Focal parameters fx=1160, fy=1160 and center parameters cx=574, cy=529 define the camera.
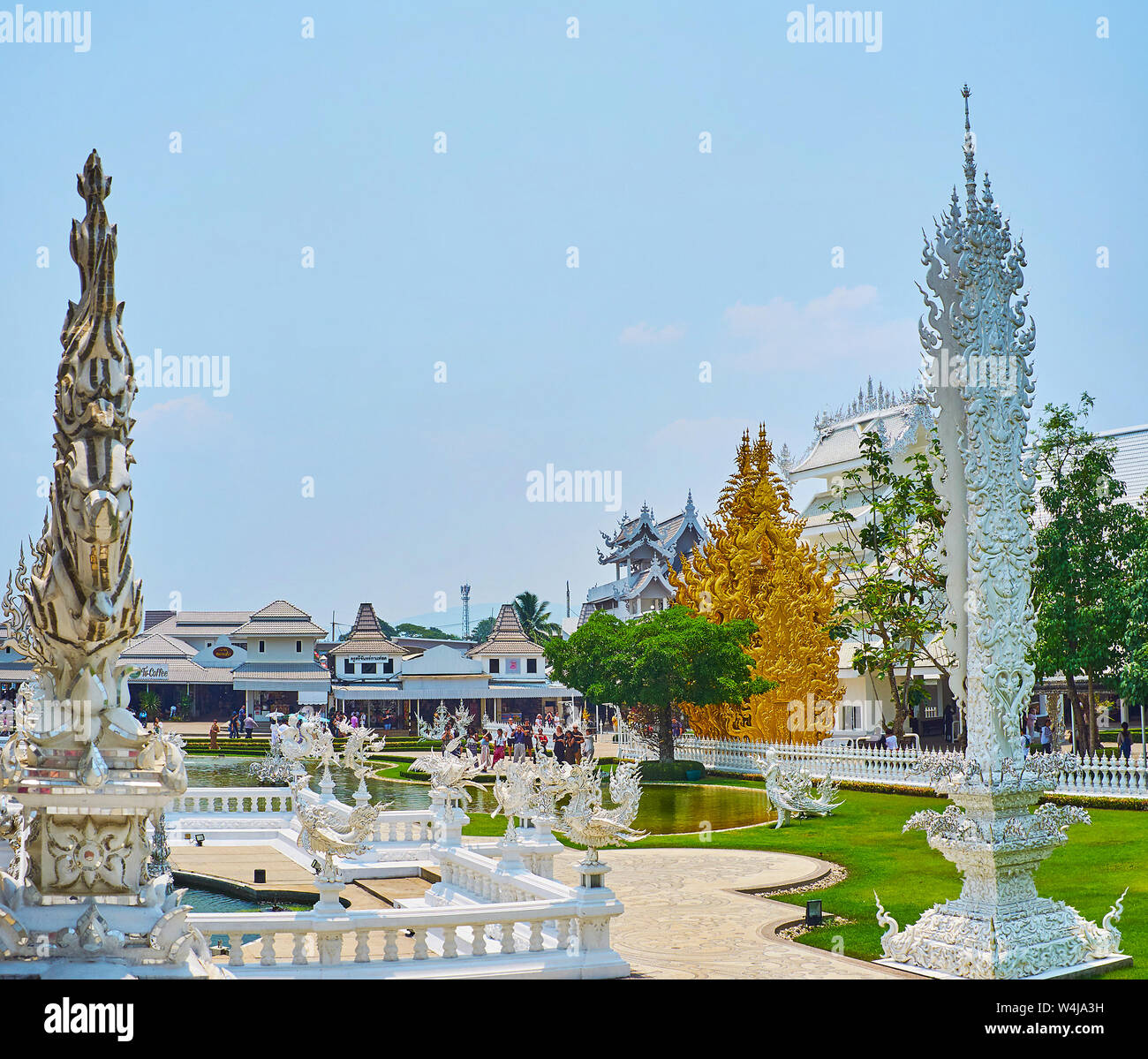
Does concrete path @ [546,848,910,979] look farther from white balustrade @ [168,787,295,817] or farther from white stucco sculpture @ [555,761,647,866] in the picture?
white balustrade @ [168,787,295,817]

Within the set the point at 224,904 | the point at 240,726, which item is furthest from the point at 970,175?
the point at 240,726

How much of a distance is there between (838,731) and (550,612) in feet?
125

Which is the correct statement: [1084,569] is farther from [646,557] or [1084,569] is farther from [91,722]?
[646,557]

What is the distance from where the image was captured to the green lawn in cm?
1236

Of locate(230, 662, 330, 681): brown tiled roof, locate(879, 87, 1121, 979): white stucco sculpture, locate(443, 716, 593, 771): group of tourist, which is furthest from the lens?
locate(230, 662, 330, 681): brown tiled roof

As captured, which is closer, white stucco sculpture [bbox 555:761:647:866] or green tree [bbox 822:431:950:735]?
white stucco sculpture [bbox 555:761:647:866]

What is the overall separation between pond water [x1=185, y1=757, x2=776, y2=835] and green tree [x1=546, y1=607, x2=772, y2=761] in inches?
98.7

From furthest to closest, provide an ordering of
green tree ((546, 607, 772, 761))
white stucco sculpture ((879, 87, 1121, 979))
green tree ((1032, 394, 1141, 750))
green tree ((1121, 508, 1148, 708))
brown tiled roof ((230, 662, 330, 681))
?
brown tiled roof ((230, 662, 330, 681)) → green tree ((546, 607, 772, 761)) → green tree ((1032, 394, 1141, 750)) → green tree ((1121, 508, 1148, 708)) → white stucco sculpture ((879, 87, 1121, 979))

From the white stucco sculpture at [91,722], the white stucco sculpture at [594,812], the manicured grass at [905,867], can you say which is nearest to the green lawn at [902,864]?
the manicured grass at [905,867]

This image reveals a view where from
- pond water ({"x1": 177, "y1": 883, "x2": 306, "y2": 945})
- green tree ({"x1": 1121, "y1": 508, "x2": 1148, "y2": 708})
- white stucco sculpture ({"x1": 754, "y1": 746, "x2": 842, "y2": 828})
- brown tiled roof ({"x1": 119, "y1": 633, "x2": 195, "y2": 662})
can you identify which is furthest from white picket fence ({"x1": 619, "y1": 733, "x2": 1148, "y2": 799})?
brown tiled roof ({"x1": 119, "y1": 633, "x2": 195, "y2": 662})

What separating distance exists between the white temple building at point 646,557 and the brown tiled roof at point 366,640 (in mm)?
10044

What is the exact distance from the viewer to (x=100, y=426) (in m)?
6.93

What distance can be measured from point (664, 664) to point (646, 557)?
28.8 metres
